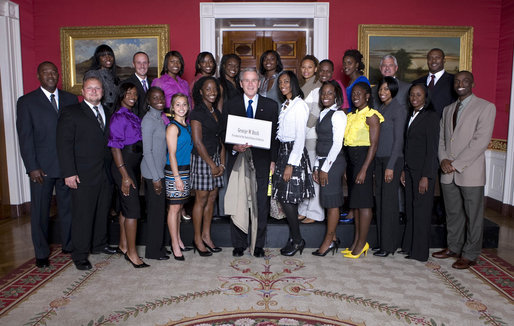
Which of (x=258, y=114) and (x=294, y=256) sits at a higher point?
(x=258, y=114)

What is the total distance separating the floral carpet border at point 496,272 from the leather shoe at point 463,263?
48mm

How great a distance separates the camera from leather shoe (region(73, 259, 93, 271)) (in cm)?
383

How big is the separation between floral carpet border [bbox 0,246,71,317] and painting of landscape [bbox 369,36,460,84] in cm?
512

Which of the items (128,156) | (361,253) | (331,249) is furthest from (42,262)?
(361,253)

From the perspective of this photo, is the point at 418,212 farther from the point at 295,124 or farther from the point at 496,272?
the point at 295,124

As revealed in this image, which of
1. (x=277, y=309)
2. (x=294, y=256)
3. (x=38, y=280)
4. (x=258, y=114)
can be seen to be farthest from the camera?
(x=294, y=256)

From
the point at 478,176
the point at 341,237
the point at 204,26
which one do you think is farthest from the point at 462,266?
the point at 204,26

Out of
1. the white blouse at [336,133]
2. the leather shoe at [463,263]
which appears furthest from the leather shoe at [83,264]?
the leather shoe at [463,263]

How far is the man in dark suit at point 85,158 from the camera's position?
→ 363cm

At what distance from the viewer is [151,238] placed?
13.2 feet

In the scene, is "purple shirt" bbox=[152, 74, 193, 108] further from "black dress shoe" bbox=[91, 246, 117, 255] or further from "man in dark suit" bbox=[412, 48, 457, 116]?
"man in dark suit" bbox=[412, 48, 457, 116]

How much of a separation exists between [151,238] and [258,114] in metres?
1.65

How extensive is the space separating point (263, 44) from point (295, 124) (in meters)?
4.15

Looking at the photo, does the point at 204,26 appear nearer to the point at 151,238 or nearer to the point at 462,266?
the point at 151,238
